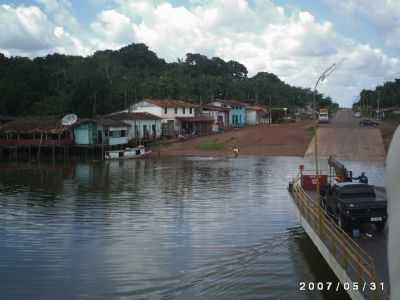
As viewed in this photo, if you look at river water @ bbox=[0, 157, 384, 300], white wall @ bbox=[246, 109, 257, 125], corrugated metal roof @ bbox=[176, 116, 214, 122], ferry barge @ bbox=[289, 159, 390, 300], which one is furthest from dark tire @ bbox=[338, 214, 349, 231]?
white wall @ bbox=[246, 109, 257, 125]

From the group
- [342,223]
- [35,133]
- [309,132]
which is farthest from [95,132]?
[342,223]

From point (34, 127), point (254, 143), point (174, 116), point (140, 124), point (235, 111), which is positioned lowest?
point (254, 143)

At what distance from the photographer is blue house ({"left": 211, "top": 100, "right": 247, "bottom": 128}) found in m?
96.6

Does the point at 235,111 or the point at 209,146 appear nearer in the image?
the point at 209,146

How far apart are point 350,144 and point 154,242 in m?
49.2

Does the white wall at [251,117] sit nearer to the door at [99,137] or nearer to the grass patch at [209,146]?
the grass patch at [209,146]

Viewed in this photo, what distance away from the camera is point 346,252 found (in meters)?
12.6

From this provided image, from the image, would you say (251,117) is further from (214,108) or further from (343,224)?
(343,224)

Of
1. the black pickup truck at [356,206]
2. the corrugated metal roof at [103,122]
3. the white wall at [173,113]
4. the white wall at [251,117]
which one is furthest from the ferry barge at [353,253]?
the white wall at [251,117]

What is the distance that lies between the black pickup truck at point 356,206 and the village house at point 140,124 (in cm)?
5200

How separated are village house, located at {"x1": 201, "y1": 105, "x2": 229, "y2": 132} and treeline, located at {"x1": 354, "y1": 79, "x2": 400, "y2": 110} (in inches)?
1592

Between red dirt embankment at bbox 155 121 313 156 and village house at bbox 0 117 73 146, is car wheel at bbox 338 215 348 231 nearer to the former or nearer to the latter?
red dirt embankment at bbox 155 121 313 156

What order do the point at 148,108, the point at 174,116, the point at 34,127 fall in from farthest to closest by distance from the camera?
the point at 174,116, the point at 148,108, the point at 34,127

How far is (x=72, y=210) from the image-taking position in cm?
2627
